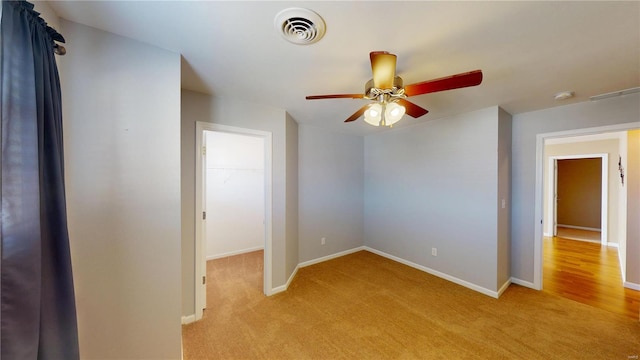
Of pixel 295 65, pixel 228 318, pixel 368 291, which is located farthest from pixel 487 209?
pixel 228 318

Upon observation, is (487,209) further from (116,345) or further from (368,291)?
(116,345)

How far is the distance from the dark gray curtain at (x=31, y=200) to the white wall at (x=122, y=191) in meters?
0.23

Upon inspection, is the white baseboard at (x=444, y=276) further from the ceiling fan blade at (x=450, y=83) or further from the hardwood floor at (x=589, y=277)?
the ceiling fan blade at (x=450, y=83)

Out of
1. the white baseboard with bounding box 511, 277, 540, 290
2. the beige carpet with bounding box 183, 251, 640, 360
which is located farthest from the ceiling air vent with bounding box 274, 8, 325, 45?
the white baseboard with bounding box 511, 277, 540, 290

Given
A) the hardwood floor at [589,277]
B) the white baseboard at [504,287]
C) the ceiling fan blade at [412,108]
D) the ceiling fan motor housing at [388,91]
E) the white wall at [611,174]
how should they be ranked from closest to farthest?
the ceiling fan motor housing at [388,91] → the ceiling fan blade at [412,108] → the hardwood floor at [589,277] → the white baseboard at [504,287] → the white wall at [611,174]

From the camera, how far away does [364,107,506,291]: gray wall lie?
9.07 feet

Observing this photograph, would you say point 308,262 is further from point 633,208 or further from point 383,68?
point 633,208

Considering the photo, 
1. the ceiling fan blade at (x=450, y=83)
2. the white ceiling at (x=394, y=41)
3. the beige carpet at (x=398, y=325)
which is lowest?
the beige carpet at (x=398, y=325)

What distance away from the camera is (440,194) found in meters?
3.29

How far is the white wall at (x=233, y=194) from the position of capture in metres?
4.05

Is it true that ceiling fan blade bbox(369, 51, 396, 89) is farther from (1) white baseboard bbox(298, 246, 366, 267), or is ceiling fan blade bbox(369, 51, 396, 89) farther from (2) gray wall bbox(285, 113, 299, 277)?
(1) white baseboard bbox(298, 246, 366, 267)

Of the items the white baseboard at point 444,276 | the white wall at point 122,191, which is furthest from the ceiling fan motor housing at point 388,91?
the white baseboard at point 444,276

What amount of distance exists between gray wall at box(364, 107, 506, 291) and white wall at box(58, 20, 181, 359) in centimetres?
325

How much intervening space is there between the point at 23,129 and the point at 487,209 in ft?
12.5
